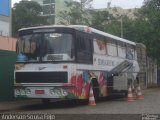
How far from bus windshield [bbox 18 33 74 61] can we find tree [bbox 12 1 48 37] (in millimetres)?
58026

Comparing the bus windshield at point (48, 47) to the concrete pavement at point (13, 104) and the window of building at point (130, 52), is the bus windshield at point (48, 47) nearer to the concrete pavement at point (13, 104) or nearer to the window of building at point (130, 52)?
the concrete pavement at point (13, 104)

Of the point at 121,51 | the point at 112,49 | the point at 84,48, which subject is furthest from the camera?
the point at 121,51

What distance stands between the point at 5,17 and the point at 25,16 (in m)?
36.2

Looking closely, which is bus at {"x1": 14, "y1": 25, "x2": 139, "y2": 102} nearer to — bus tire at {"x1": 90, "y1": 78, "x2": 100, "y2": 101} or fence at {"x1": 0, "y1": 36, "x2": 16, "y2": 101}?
bus tire at {"x1": 90, "y1": 78, "x2": 100, "y2": 101}

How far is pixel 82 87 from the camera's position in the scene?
61.5 ft

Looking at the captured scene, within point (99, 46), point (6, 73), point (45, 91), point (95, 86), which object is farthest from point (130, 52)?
point (45, 91)

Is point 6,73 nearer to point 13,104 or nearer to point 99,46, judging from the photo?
point 13,104

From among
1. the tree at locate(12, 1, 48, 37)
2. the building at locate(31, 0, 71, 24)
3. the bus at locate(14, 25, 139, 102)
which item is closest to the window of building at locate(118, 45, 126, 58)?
the bus at locate(14, 25, 139, 102)

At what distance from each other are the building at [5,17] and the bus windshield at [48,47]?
2237cm

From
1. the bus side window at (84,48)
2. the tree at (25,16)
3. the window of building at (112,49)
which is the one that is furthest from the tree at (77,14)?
the bus side window at (84,48)

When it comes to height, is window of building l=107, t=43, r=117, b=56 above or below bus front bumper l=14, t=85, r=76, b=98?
above

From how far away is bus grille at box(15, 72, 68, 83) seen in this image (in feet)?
57.9

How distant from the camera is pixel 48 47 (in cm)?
1798

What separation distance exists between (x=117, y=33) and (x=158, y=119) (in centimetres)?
4484
